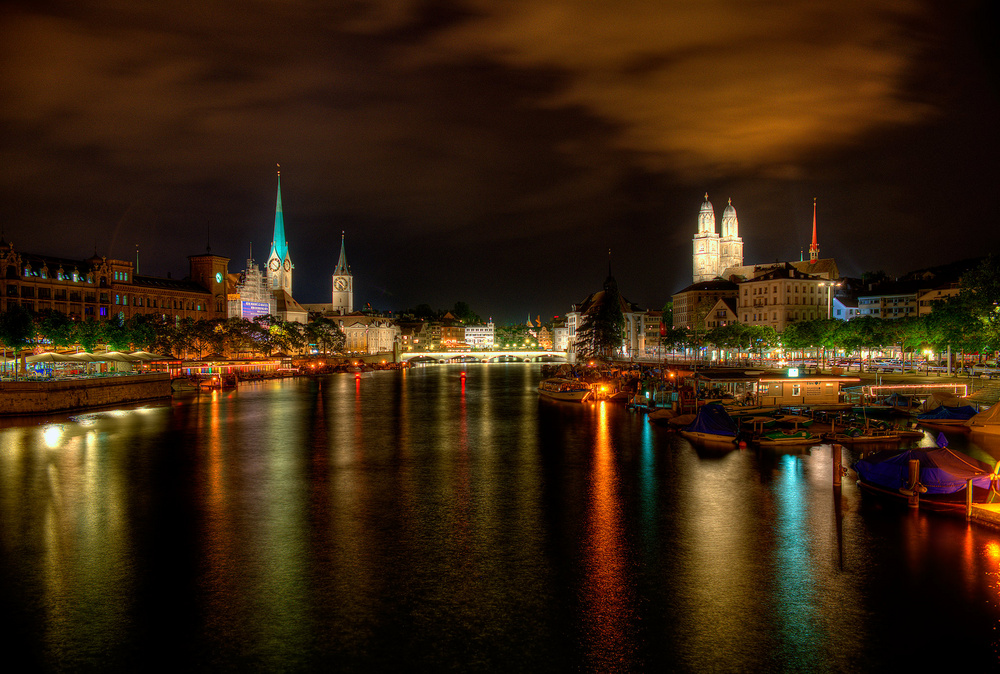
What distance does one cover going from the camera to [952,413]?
3838cm

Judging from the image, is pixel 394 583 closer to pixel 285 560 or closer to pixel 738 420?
pixel 285 560

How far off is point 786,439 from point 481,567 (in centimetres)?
2214

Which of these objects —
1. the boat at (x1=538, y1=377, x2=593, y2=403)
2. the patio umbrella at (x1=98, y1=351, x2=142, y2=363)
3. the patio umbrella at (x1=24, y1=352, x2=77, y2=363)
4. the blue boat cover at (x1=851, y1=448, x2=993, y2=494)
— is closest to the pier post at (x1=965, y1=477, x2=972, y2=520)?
the blue boat cover at (x1=851, y1=448, x2=993, y2=494)

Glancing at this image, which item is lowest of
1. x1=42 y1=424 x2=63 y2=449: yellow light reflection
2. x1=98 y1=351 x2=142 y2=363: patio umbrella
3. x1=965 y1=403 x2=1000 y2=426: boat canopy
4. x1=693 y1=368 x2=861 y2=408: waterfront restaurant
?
x1=42 y1=424 x2=63 y2=449: yellow light reflection

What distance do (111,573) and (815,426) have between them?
34688 mm

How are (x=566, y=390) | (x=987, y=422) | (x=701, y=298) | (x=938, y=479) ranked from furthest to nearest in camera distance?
(x=701, y=298) → (x=566, y=390) → (x=987, y=422) → (x=938, y=479)

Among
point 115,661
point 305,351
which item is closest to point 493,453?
point 115,661

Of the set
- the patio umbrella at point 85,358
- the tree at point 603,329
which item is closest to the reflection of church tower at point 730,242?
the tree at point 603,329

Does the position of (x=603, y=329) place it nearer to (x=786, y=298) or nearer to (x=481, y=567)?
(x=786, y=298)

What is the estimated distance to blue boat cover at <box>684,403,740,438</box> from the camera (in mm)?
34594

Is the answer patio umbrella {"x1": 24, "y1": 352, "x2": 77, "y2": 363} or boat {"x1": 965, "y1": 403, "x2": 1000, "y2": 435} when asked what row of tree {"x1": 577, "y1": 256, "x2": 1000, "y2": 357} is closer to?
boat {"x1": 965, "y1": 403, "x2": 1000, "y2": 435}

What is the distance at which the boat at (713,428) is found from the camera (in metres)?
34.4

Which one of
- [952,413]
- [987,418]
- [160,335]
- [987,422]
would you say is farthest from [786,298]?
[160,335]

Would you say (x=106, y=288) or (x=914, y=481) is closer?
(x=914, y=481)
